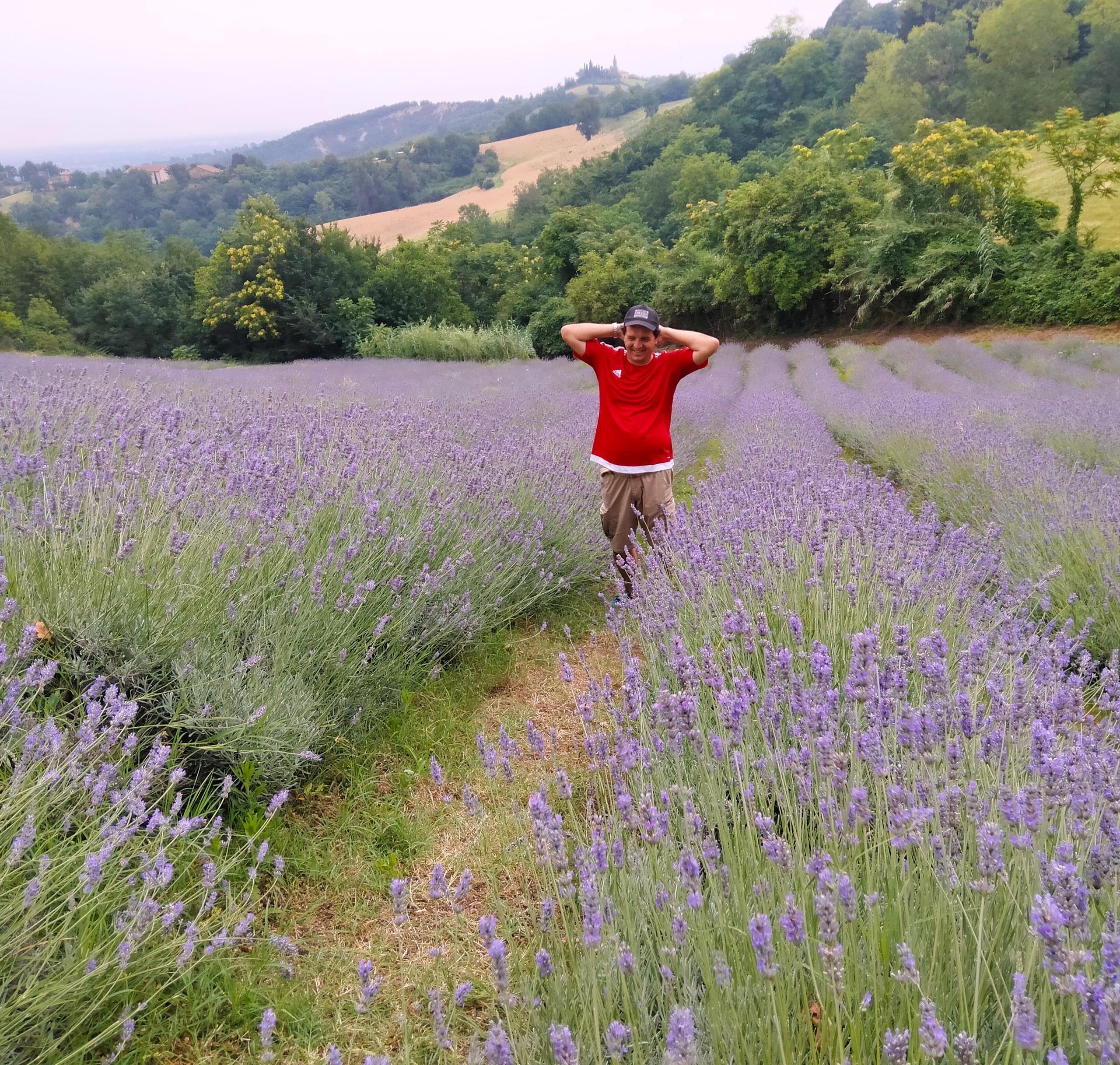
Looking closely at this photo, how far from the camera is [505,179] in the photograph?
234 ft

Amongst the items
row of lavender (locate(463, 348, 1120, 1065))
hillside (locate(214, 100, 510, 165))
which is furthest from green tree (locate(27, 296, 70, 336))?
hillside (locate(214, 100, 510, 165))

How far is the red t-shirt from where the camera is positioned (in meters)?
3.65

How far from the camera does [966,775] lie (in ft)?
5.17

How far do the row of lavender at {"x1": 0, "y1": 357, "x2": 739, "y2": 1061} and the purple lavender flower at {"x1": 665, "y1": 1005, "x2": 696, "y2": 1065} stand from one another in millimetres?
891

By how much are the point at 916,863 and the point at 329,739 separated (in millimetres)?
1880

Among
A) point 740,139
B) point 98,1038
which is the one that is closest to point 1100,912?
point 98,1038

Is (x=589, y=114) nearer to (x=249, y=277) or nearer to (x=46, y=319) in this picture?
(x=46, y=319)

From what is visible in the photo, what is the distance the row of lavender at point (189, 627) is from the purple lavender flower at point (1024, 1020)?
1.23 metres

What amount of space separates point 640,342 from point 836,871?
2.80 metres

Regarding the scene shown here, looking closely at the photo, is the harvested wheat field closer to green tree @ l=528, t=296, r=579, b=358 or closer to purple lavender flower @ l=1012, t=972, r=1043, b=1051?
green tree @ l=528, t=296, r=579, b=358

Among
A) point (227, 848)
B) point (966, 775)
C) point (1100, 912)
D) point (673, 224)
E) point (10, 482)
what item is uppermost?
point (10, 482)

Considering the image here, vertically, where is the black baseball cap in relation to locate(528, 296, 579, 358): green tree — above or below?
above

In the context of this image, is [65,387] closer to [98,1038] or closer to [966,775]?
[98,1038]

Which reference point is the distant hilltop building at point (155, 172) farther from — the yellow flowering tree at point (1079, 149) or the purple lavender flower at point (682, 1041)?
the purple lavender flower at point (682, 1041)
